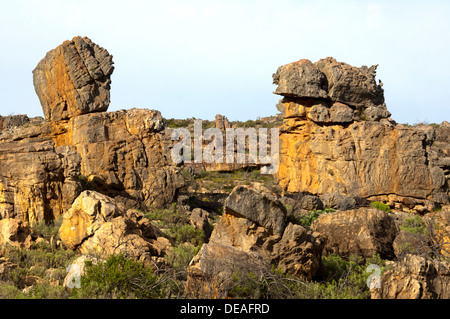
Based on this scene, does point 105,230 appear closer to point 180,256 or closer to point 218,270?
point 180,256

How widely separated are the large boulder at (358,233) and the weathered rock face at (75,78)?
11342 millimetres

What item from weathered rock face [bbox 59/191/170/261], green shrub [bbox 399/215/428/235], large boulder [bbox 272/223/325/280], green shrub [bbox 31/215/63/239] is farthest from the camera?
green shrub [bbox 399/215/428/235]

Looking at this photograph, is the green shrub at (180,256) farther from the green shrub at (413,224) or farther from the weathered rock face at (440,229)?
the green shrub at (413,224)

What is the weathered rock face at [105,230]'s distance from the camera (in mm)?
12819

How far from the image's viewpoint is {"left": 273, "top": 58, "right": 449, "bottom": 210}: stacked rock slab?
2361cm

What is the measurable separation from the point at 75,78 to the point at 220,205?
7.87 meters

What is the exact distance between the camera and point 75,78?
22.1m

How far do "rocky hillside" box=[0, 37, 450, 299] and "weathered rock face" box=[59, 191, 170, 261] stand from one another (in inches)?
1.7

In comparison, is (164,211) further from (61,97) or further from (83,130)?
(61,97)

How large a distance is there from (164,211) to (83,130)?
4959 millimetres

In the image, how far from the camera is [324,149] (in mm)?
25125

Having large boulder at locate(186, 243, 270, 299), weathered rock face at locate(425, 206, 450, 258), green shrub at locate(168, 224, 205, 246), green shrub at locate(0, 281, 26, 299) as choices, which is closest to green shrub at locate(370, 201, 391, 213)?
weathered rock face at locate(425, 206, 450, 258)

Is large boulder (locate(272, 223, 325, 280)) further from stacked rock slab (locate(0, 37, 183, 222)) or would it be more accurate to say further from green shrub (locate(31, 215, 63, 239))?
stacked rock slab (locate(0, 37, 183, 222))
